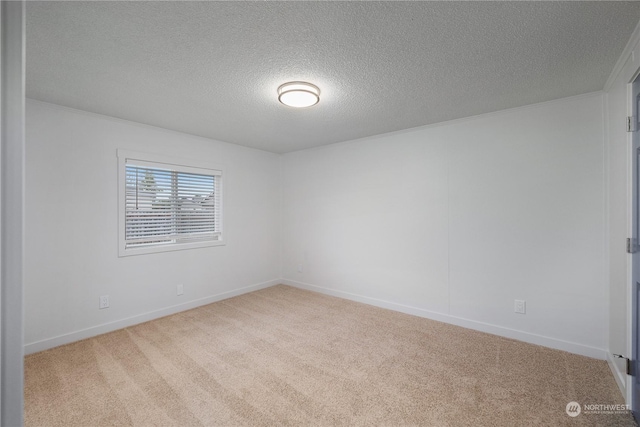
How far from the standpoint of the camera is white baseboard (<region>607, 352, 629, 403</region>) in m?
1.93

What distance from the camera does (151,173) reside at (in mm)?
3434

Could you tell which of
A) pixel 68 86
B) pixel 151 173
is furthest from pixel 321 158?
pixel 68 86

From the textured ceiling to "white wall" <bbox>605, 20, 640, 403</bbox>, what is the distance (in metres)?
0.13

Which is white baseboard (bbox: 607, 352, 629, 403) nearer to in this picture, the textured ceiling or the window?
the textured ceiling

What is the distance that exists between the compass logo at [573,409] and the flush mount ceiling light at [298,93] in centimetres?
287

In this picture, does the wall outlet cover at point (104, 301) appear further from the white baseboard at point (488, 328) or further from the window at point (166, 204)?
the white baseboard at point (488, 328)

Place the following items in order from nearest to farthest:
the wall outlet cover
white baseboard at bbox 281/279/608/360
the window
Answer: white baseboard at bbox 281/279/608/360, the wall outlet cover, the window

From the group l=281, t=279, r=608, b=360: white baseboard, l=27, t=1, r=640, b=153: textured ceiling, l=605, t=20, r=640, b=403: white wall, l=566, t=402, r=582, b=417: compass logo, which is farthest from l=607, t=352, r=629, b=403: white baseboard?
l=27, t=1, r=640, b=153: textured ceiling

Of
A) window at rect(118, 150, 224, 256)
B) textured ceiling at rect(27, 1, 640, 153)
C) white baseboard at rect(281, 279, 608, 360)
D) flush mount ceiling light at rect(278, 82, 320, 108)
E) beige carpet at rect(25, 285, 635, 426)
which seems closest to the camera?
textured ceiling at rect(27, 1, 640, 153)

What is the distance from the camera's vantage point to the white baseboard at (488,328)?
2480 millimetres

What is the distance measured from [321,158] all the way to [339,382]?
3206 millimetres

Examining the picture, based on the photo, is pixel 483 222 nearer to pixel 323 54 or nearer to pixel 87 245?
pixel 323 54

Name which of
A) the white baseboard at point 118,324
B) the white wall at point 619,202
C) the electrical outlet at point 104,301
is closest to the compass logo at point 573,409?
the white wall at point 619,202

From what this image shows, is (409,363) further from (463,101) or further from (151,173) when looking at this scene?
(151,173)
